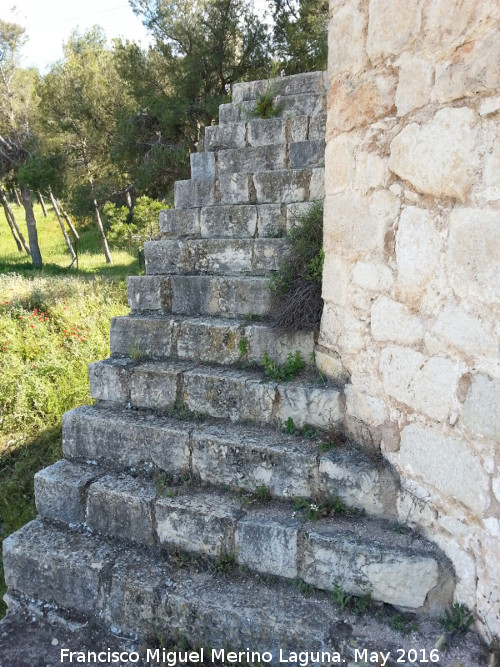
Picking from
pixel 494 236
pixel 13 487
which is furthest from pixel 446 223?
pixel 13 487

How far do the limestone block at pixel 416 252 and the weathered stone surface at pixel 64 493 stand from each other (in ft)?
6.59

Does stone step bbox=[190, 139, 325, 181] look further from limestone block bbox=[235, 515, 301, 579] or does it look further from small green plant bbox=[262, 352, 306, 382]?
limestone block bbox=[235, 515, 301, 579]

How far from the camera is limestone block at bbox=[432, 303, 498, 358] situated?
65.2 inches

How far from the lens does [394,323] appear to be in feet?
6.78

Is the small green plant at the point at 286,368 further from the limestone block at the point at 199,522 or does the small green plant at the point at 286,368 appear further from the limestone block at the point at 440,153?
the limestone block at the point at 440,153

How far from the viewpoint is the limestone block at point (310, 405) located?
A: 246 cm

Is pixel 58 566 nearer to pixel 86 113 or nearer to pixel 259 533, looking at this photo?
pixel 259 533

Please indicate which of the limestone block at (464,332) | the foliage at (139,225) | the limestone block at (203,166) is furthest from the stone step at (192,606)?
the foliage at (139,225)

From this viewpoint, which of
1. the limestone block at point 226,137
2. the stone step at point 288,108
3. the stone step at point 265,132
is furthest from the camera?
the limestone block at point 226,137

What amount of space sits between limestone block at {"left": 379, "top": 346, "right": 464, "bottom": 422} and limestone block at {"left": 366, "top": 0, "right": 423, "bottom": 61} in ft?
4.01

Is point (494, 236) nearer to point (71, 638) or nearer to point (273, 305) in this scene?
point (273, 305)

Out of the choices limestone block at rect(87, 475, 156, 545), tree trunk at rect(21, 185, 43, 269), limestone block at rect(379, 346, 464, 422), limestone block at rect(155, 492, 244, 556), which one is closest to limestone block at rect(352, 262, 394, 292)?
limestone block at rect(379, 346, 464, 422)

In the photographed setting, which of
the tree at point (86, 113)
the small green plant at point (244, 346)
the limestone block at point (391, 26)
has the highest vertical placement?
the tree at point (86, 113)

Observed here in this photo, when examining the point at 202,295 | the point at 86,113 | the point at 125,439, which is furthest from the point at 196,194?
the point at 86,113
